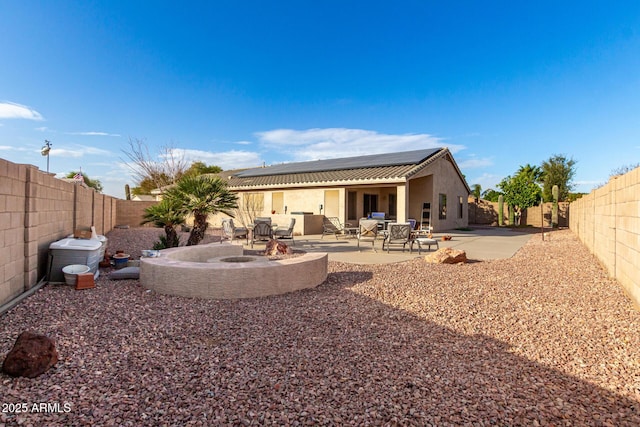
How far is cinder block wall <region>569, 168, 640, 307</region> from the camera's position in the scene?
16.3 ft

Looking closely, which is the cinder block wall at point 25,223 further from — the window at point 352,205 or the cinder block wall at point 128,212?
the cinder block wall at point 128,212

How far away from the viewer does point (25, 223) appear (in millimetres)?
5359

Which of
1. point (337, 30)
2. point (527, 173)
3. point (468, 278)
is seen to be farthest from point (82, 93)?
point (527, 173)

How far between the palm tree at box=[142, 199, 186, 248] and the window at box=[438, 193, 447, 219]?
15.7 m

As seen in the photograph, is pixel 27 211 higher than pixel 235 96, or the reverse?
pixel 235 96

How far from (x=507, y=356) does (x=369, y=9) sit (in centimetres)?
1457

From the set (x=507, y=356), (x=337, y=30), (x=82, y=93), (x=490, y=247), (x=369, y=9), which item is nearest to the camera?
(x=507, y=356)

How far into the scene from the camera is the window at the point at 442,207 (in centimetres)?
2023

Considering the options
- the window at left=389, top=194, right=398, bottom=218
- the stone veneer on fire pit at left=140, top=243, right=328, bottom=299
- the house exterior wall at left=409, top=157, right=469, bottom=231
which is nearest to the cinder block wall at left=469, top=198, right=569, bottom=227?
the house exterior wall at left=409, top=157, right=469, bottom=231

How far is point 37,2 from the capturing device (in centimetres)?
831

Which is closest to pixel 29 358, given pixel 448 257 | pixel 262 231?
pixel 448 257

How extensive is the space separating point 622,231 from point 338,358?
19.4ft

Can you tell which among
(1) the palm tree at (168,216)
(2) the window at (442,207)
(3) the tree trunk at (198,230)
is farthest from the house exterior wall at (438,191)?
(1) the palm tree at (168,216)

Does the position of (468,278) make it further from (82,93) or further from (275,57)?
(82,93)
